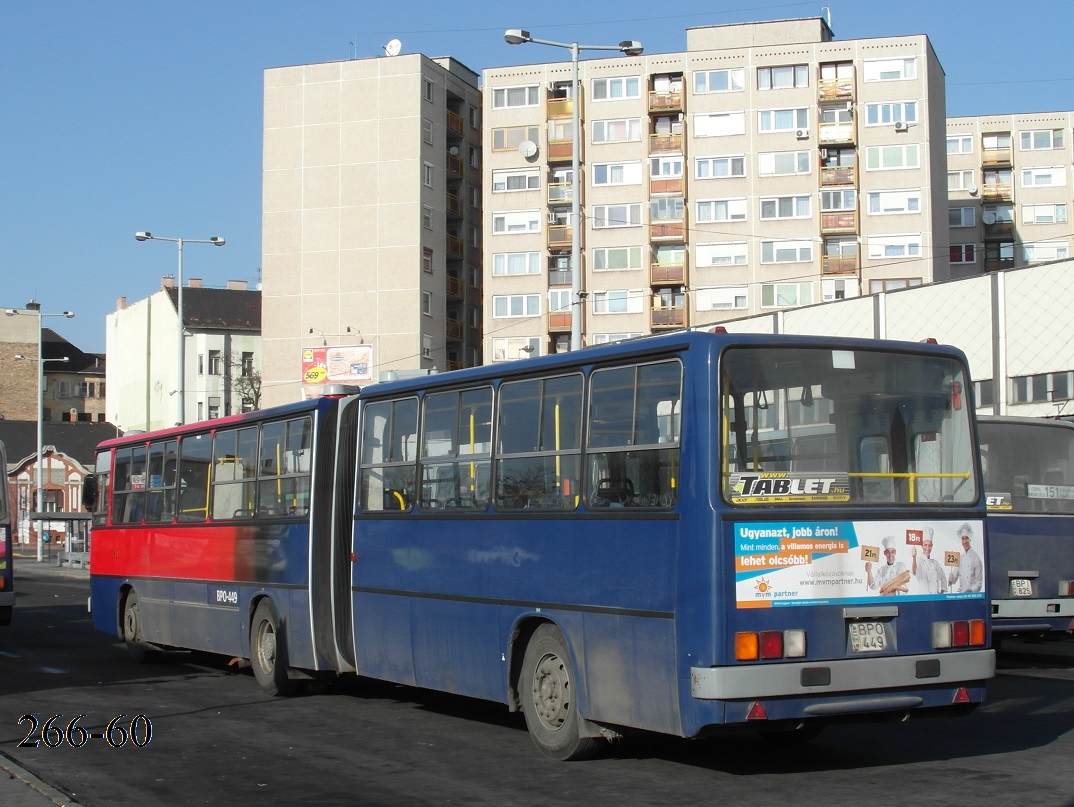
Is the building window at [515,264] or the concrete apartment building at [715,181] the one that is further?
the building window at [515,264]

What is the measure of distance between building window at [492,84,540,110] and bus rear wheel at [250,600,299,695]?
6117cm

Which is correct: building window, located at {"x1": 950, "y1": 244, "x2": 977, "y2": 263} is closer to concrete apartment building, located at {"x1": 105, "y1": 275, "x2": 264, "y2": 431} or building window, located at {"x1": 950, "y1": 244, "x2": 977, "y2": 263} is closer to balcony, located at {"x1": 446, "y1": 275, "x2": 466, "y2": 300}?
balcony, located at {"x1": 446, "y1": 275, "x2": 466, "y2": 300}

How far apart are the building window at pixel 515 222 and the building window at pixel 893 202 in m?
16.8

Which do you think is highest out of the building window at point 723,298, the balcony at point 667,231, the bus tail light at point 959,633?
the balcony at point 667,231

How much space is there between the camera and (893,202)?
6888 centimetres

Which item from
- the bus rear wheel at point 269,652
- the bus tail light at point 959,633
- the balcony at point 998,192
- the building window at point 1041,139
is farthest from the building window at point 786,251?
the bus tail light at point 959,633

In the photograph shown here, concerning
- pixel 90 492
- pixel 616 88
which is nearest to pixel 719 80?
pixel 616 88

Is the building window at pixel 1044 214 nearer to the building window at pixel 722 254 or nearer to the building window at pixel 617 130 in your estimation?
the building window at pixel 722 254

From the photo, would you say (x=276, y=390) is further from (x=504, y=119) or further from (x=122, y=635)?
(x=122, y=635)

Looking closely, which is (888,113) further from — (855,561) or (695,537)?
(695,537)

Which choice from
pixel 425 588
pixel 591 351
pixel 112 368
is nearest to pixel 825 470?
pixel 591 351

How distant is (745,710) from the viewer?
29.3ft

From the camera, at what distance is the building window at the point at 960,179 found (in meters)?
94.7

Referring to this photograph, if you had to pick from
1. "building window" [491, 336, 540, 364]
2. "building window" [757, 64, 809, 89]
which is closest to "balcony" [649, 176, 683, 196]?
"building window" [757, 64, 809, 89]
